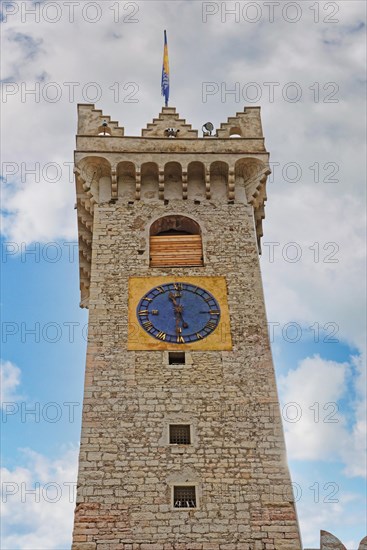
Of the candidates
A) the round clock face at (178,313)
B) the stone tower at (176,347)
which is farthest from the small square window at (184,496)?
the round clock face at (178,313)

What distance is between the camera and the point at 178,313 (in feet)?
69.0

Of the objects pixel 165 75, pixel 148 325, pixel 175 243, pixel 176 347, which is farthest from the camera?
pixel 165 75

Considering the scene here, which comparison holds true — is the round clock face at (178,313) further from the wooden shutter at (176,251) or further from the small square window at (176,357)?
the wooden shutter at (176,251)

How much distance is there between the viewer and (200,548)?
54.0 ft

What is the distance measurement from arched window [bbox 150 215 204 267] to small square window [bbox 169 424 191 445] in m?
5.44

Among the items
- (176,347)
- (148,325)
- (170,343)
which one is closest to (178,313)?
(148,325)

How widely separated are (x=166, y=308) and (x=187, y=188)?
514cm

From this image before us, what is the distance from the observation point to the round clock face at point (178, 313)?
20.6 meters

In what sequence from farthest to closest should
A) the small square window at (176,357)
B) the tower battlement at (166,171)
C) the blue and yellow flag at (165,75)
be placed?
the blue and yellow flag at (165,75) → the tower battlement at (166,171) → the small square window at (176,357)

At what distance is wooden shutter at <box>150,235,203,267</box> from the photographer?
2253 cm

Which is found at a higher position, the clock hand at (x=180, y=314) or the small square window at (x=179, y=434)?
the clock hand at (x=180, y=314)

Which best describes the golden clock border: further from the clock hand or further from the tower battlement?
the tower battlement

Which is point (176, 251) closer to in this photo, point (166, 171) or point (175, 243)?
point (175, 243)

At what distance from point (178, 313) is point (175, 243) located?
9.57 feet
